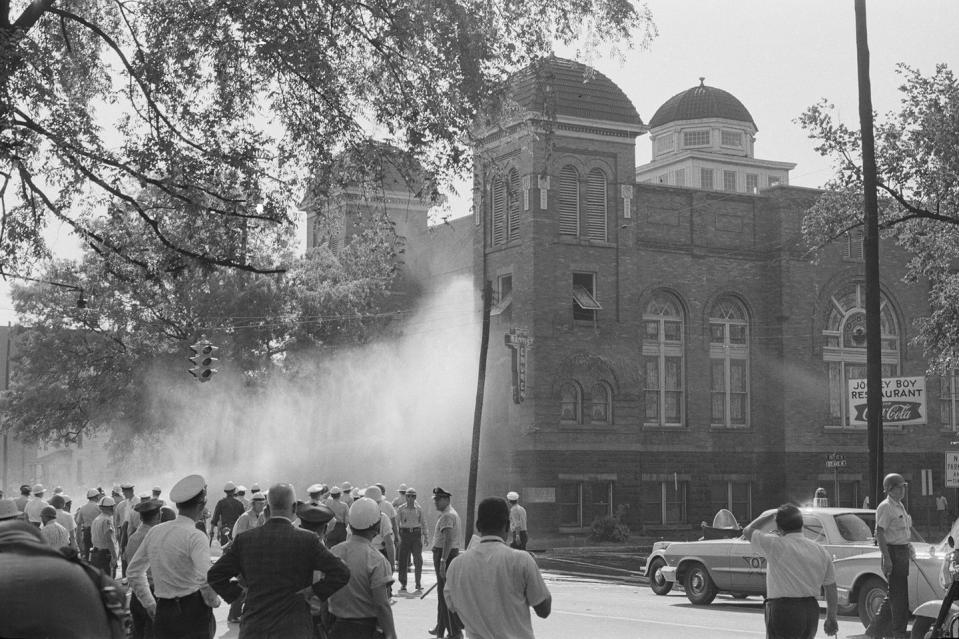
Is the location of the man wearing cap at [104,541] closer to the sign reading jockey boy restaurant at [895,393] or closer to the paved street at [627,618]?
the paved street at [627,618]

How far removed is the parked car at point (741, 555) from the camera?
18719 millimetres

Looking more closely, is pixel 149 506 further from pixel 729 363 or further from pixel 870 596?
pixel 729 363

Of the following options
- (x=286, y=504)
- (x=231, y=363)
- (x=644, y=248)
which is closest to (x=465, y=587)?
(x=286, y=504)

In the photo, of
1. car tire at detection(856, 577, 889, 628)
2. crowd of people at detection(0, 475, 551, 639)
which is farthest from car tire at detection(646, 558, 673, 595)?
crowd of people at detection(0, 475, 551, 639)

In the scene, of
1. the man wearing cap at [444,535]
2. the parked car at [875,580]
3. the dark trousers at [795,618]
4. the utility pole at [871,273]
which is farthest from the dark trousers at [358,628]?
the utility pole at [871,273]

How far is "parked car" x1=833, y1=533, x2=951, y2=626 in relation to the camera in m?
15.5

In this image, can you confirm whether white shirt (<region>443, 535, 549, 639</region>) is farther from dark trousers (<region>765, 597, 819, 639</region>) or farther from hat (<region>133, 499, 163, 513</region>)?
hat (<region>133, 499, 163, 513</region>)

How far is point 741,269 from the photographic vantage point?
148ft

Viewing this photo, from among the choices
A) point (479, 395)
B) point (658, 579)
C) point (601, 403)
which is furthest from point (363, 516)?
point (601, 403)

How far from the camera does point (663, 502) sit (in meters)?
43.0

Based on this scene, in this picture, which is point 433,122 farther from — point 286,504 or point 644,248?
point 644,248

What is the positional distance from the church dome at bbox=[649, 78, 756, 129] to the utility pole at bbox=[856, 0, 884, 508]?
1754 inches

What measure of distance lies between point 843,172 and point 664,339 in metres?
17.5

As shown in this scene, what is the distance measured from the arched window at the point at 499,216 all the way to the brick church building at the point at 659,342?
0.08 meters
